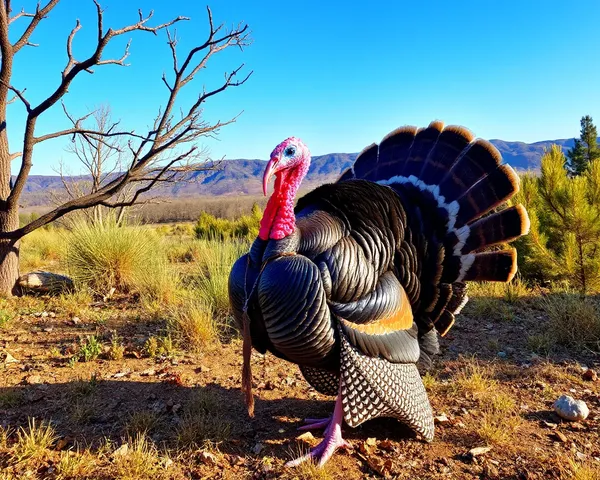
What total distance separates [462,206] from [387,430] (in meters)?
1.85

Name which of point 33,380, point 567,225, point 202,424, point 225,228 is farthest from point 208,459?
point 225,228

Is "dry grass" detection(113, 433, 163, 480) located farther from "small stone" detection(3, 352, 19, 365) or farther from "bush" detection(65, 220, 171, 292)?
"bush" detection(65, 220, 171, 292)

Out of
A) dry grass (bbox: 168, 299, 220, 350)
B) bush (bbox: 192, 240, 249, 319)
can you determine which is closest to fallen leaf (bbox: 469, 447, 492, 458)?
dry grass (bbox: 168, 299, 220, 350)

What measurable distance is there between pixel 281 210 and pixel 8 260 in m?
6.52

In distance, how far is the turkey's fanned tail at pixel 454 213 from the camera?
3117 mm

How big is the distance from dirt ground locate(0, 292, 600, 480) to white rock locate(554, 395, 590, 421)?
0.05m

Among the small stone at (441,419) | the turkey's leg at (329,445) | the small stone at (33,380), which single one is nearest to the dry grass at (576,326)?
the small stone at (441,419)

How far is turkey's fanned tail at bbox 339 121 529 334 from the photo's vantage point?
3117 mm

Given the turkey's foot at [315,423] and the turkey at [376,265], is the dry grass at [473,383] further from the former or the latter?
the turkey's foot at [315,423]

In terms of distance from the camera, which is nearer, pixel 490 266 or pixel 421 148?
pixel 490 266

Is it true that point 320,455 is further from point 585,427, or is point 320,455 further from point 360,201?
point 585,427

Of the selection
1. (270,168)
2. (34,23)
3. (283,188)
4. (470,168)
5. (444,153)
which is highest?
(34,23)

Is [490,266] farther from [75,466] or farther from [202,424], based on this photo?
[75,466]

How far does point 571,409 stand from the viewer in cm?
338
